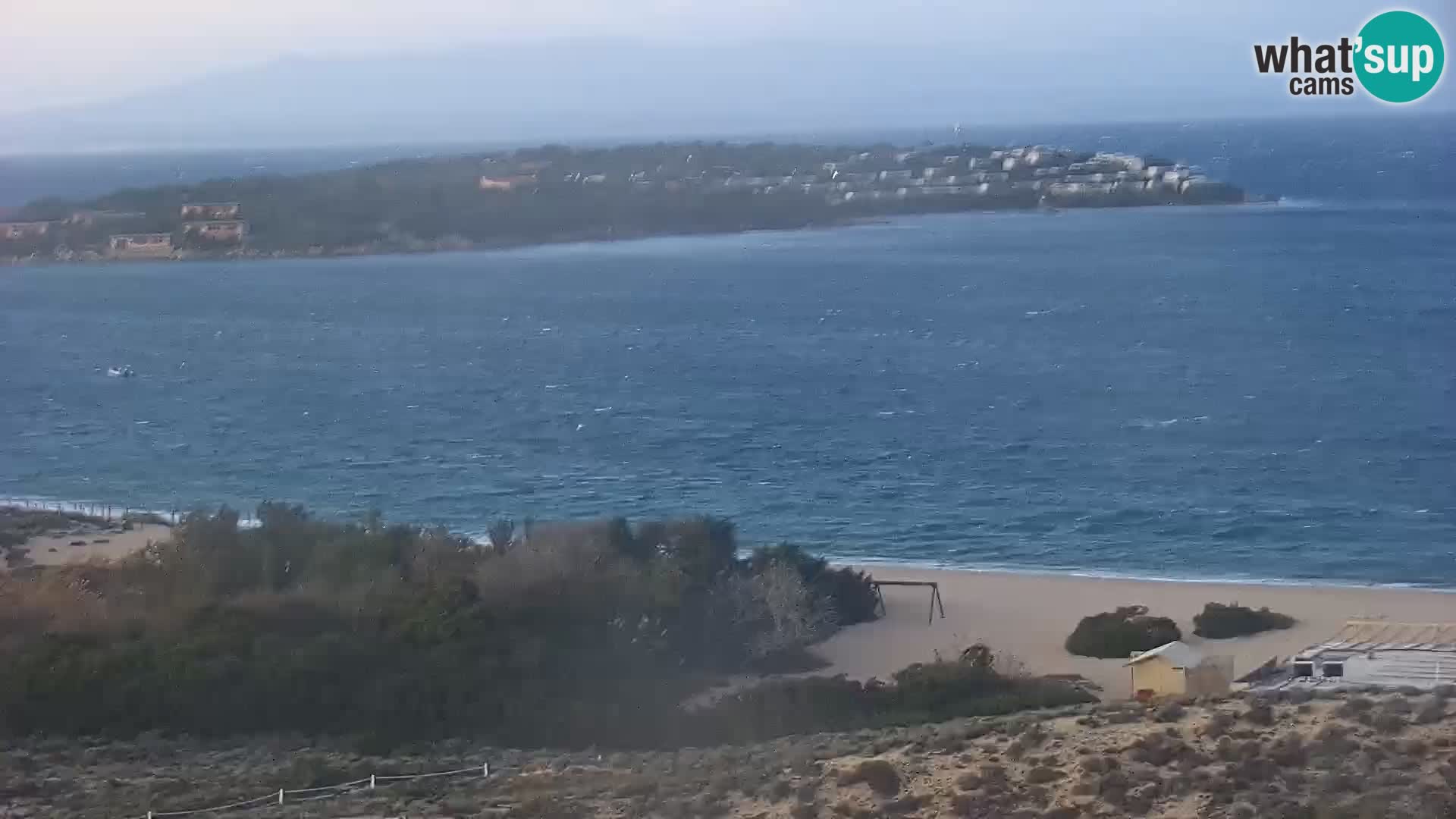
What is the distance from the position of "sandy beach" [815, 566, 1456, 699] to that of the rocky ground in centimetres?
273

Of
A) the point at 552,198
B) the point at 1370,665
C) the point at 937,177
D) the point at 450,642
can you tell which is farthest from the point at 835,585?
the point at 937,177

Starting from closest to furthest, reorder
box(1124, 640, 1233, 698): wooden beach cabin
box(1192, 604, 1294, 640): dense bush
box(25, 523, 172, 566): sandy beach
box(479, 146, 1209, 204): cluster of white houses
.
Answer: box(1124, 640, 1233, 698): wooden beach cabin, box(1192, 604, 1294, 640): dense bush, box(25, 523, 172, 566): sandy beach, box(479, 146, 1209, 204): cluster of white houses

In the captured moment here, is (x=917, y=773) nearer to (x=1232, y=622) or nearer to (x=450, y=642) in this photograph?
(x=450, y=642)

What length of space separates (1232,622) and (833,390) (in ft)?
58.1

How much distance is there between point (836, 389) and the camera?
30.6 metres

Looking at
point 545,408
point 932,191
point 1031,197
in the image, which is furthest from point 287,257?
point 1031,197

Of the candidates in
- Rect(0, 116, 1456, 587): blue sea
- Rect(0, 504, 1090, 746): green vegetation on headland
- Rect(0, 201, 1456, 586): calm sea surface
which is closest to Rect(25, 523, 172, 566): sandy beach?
Rect(0, 504, 1090, 746): green vegetation on headland

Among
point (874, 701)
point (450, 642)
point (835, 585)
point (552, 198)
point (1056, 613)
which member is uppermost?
point (552, 198)

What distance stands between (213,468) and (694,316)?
18169 mm

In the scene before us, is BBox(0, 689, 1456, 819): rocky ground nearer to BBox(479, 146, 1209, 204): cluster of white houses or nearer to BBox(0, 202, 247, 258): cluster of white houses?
BBox(0, 202, 247, 258): cluster of white houses

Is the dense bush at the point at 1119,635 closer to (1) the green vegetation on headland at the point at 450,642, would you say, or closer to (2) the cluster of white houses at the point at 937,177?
(1) the green vegetation on headland at the point at 450,642

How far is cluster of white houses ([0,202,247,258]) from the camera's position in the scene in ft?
88.5

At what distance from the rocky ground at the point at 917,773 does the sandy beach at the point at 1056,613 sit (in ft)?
8.95

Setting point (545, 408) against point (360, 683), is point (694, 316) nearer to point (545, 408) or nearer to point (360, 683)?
point (545, 408)
